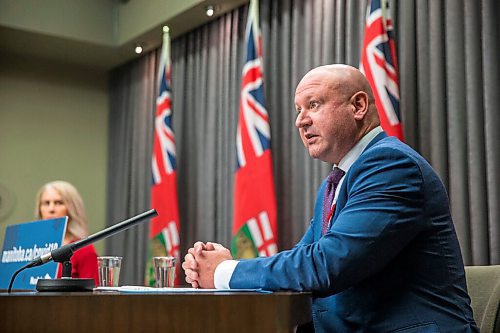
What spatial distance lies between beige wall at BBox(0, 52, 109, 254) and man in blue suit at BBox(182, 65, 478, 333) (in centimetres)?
570

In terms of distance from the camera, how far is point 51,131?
750cm

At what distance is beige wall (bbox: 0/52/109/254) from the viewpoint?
7242 mm

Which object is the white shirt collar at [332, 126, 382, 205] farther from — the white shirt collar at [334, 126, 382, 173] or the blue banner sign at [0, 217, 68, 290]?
the blue banner sign at [0, 217, 68, 290]

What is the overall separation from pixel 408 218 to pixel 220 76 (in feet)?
14.7

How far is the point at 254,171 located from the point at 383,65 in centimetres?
137

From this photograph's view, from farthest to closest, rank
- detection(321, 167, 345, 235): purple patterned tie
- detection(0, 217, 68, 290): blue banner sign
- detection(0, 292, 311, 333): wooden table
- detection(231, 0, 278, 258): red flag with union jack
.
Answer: detection(231, 0, 278, 258): red flag with union jack → detection(0, 217, 68, 290): blue banner sign → detection(321, 167, 345, 235): purple patterned tie → detection(0, 292, 311, 333): wooden table

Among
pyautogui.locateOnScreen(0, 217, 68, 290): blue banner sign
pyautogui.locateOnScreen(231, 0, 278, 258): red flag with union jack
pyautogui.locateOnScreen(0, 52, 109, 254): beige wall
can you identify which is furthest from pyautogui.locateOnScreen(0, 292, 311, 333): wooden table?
pyautogui.locateOnScreen(0, 52, 109, 254): beige wall

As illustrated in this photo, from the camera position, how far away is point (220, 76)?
20.4 feet

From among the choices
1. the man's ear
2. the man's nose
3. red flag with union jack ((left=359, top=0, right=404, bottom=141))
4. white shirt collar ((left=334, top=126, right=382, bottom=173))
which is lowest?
white shirt collar ((left=334, top=126, right=382, bottom=173))

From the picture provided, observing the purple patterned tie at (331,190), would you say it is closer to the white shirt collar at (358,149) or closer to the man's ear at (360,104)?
the white shirt collar at (358,149)

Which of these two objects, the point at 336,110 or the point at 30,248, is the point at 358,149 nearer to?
the point at 336,110

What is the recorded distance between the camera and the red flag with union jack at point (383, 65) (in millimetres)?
3998

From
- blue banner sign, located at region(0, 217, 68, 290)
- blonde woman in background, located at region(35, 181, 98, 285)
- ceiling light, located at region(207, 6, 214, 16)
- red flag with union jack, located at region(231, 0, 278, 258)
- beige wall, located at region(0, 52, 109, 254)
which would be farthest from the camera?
beige wall, located at region(0, 52, 109, 254)

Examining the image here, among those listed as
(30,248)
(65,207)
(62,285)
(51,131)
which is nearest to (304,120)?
(62,285)
